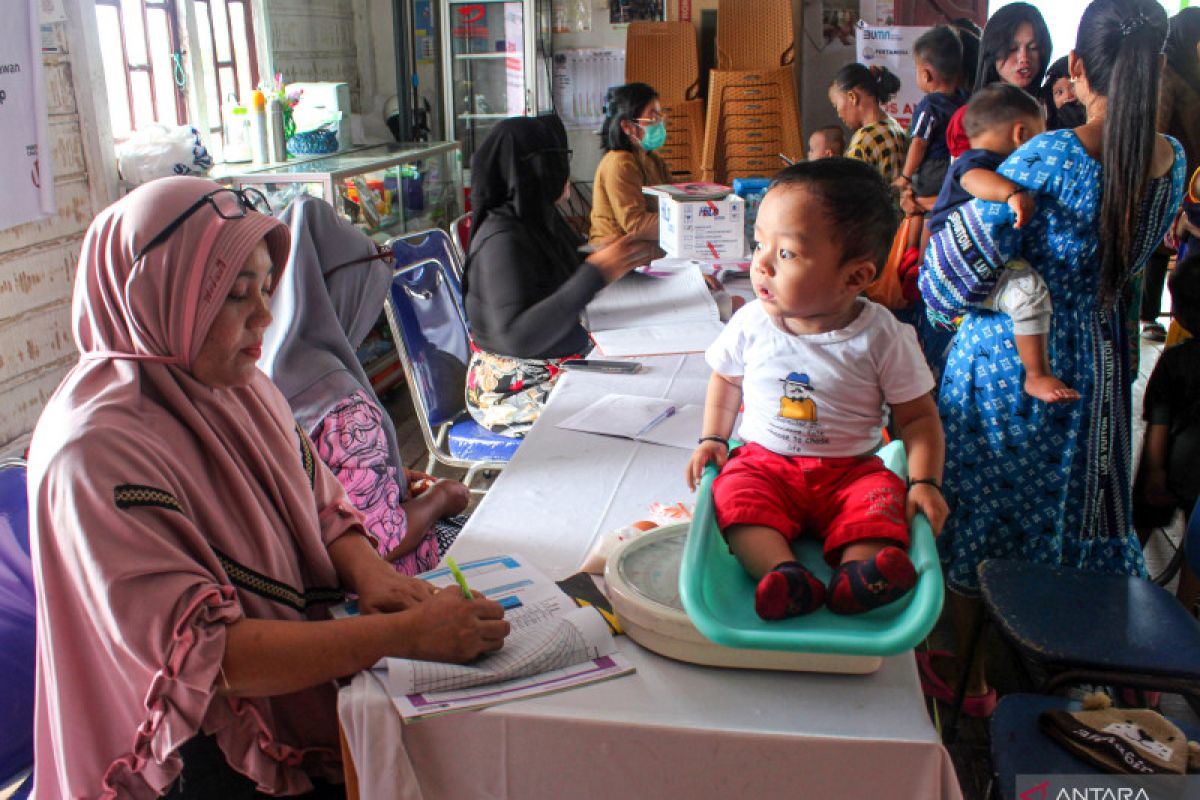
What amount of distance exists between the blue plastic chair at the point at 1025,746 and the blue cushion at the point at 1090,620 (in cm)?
9

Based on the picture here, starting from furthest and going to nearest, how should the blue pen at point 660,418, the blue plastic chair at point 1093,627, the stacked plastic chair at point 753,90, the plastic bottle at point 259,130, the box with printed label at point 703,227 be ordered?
the stacked plastic chair at point 753,90 → the plastic bottle at point 259,130 → the box with printed label at point 703,227 → the blue pen at point 660,418 → the blue plastic chair at point 1093,627

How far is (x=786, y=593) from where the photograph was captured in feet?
3.62

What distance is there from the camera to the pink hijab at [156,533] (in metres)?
1.09

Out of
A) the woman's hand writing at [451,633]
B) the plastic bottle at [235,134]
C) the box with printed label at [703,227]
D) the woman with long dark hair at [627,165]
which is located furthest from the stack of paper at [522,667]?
the plastic bottle at [235,134]

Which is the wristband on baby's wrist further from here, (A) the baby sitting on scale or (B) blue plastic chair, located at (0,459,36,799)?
(B) blue plastic chair, located at (0,459,36,799)

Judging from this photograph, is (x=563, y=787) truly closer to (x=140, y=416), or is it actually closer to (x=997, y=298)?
(x=140, y=416)

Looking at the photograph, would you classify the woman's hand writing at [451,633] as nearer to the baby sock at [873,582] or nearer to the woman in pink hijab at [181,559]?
the woman in pink hijab at [181,559]

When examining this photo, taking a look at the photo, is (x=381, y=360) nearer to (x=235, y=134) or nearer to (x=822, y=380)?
(x=235, y=134)

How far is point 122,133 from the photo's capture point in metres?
4.16

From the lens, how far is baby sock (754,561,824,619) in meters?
1.10

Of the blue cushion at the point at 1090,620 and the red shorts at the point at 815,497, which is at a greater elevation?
the red shorts at the point at 815,497

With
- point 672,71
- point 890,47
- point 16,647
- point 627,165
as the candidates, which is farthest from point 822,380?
point 890,47

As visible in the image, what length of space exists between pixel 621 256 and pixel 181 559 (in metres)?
1.73

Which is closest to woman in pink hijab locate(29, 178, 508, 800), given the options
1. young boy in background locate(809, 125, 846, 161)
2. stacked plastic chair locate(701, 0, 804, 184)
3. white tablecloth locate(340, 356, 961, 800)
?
white tablecloth locate(340, 356, 961, 800)
